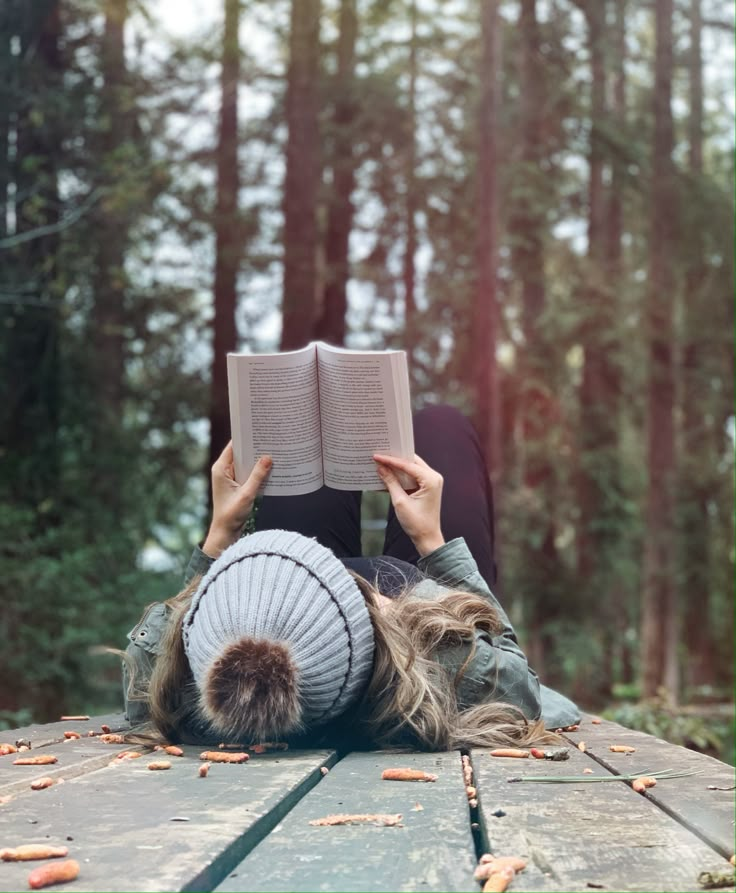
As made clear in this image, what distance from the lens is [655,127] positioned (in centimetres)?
1373

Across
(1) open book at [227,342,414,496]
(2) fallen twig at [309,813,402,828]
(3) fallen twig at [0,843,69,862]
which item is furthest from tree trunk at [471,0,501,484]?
(3) fallen twig at [0,843,69,862]

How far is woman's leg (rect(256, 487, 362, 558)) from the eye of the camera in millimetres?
3367

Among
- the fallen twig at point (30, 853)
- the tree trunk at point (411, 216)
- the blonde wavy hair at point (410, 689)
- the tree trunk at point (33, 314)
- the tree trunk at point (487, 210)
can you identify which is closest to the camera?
the fallen twig at point (30, 853)

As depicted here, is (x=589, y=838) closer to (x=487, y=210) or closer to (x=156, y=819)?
(x=156, y=819)

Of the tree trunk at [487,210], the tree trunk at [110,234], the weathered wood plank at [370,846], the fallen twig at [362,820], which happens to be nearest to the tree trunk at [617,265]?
the tree trunk at [487,210]

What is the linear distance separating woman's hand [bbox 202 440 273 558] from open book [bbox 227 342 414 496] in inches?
1.3

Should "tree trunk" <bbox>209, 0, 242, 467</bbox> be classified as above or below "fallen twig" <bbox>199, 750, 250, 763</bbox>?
above

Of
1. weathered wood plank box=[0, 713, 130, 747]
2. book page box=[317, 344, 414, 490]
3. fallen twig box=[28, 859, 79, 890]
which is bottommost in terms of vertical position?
weathered wood plank box=[0, 713, 130, 747]

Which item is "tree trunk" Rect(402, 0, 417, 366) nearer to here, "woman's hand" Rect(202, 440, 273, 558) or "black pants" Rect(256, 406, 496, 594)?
"black pants" Rect(256, 406, 496, 594)

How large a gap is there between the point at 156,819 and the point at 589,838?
22.7 inches

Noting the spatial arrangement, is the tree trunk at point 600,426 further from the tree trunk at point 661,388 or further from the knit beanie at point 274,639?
the knit beanie at point 274,639

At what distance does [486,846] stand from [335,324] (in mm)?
12146

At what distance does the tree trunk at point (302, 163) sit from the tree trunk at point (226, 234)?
94 cm

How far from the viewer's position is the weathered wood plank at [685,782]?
55.7 inches
